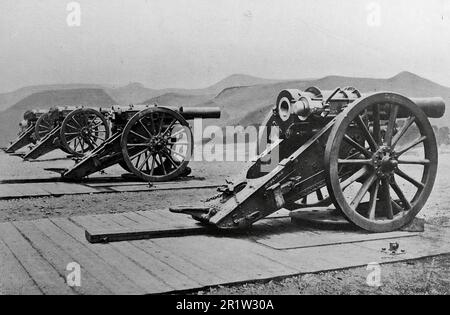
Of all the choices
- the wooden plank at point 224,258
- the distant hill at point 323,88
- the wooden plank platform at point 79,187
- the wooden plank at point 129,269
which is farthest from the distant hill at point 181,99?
the wooden plank at point 224,258

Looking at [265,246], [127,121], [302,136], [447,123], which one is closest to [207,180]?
[127,121]

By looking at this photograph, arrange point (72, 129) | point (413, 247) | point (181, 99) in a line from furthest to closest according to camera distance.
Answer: point (181, 99) < point (72, 129) < point (413, 247)

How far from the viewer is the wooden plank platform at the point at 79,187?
29.5 ft

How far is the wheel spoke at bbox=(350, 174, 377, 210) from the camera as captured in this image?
214 inches

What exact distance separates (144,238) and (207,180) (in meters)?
5.81

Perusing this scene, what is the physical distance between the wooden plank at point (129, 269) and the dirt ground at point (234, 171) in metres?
0.33

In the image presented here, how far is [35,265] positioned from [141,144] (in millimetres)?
6384

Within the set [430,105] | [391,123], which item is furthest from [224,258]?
[430,105]

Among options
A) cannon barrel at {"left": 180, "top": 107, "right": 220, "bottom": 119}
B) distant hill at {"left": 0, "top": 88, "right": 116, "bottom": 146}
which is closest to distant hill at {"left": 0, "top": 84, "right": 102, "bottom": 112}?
distant hill at {"left": 0, "top": 88, "right": 116, "bottom": 146}

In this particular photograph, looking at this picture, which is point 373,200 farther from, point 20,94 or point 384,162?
point 20,94

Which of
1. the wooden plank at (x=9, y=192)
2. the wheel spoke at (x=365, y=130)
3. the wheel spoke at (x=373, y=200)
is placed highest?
the wheel spoke at (x=365, y=130)

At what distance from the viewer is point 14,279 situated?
157 inches

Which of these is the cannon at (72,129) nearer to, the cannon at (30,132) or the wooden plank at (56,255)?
the cannon at (30,132)
